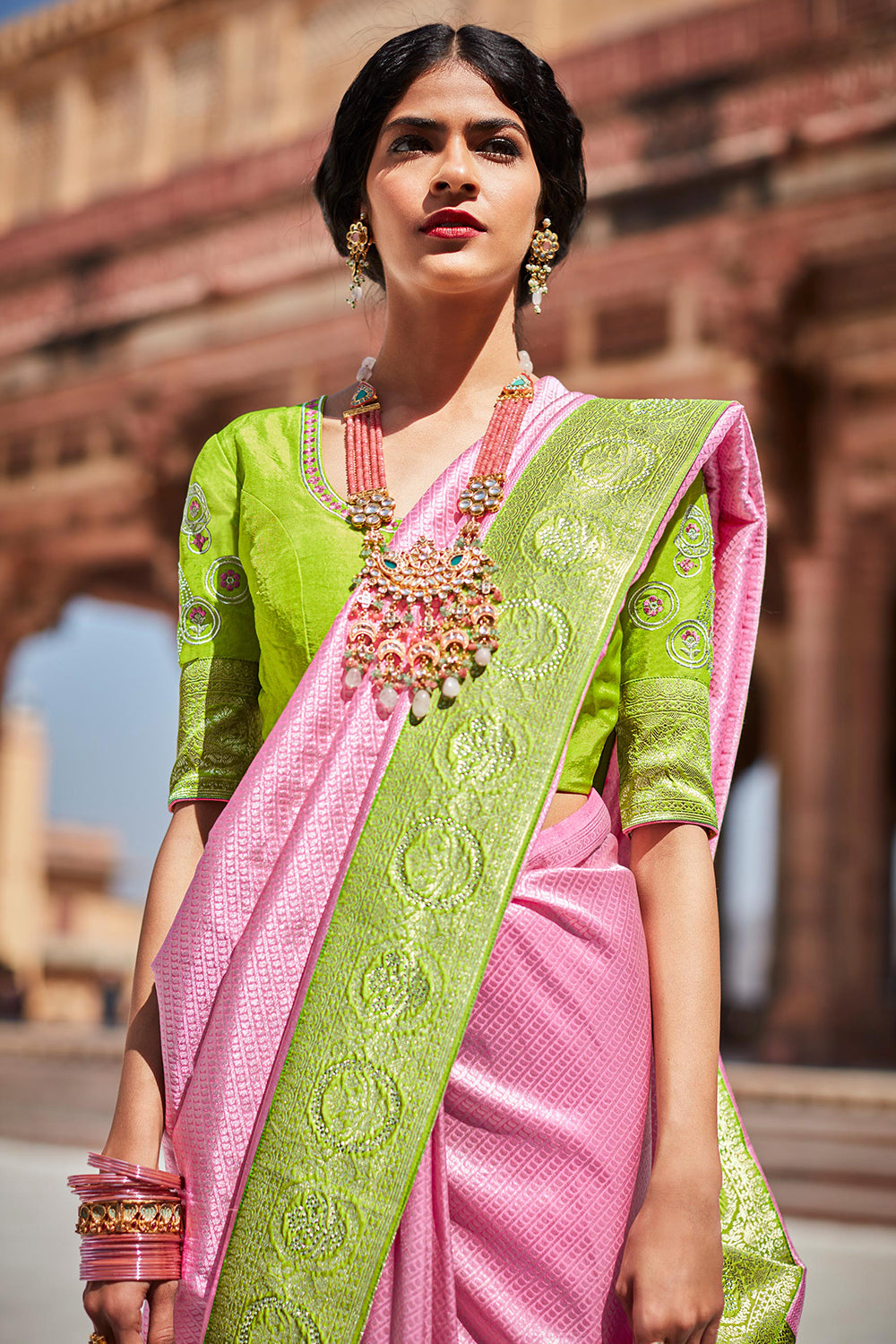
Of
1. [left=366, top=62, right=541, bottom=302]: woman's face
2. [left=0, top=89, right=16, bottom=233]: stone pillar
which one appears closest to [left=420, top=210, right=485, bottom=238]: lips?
[left=366, top=62, right=541, bottom=302]: woman's face

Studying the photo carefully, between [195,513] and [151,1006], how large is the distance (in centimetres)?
36

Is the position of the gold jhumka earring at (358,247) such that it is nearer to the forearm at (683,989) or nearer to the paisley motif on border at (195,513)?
the paisley motif on border at (195,513)

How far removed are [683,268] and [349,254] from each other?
473 cm

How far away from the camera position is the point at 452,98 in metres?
1.02

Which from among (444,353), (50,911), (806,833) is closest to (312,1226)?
(444,353)

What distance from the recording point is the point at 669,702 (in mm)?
946

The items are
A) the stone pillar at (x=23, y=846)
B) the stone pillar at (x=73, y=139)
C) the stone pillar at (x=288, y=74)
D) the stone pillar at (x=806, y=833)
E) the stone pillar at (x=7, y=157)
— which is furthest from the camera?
the stone pillar at (x=23, y=846)

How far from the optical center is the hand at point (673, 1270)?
80 centimetres

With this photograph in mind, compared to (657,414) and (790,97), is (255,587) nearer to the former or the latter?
(657,414)

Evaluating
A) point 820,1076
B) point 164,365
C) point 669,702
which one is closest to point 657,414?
point 669,702

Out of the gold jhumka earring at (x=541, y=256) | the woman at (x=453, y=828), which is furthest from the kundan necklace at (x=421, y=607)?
the gold jhumka earring at (x=541, y=256)

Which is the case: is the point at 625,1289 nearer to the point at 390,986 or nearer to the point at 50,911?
the point at 390,986

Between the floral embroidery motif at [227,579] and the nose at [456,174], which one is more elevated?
the nose at [456,174]

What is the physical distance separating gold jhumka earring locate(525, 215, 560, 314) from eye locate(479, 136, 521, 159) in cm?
9
